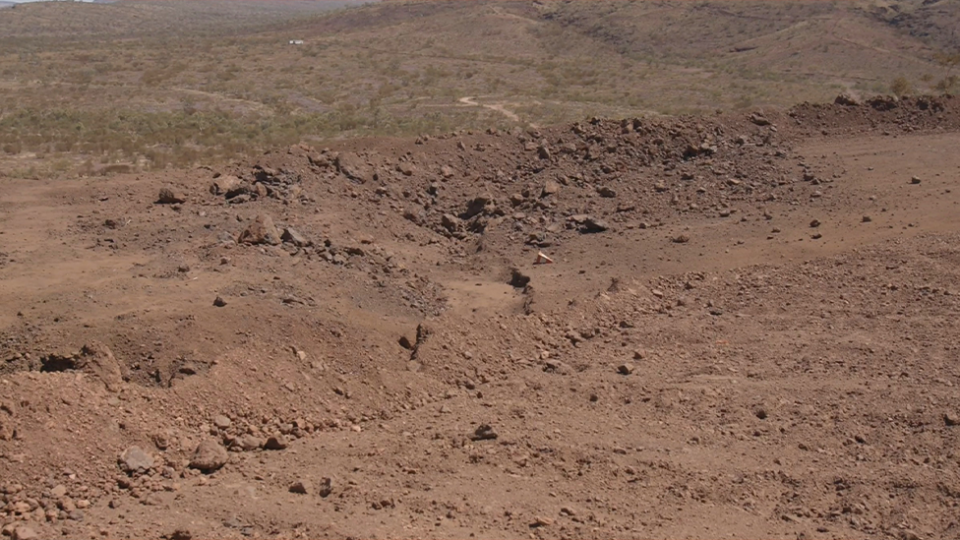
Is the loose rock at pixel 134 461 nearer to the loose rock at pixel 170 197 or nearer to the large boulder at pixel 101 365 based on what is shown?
the large boulder at pixel 101 365

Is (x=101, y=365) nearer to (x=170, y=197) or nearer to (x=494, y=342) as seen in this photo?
(x=494, y=342)

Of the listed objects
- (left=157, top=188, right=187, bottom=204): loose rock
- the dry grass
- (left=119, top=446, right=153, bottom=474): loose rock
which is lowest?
the dry grass

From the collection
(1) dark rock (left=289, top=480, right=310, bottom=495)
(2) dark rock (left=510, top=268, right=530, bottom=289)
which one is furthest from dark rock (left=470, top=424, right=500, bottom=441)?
(2) dark rock (left=510, top=268, right=530, bottom=289)

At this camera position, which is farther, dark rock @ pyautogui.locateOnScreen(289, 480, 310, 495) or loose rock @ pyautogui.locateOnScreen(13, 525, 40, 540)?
dark rock @ pyautogui.locateOnScreen(289, 480, 310, 495)

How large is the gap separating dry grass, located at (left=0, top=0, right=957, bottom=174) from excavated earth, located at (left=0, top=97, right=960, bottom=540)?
7.43 m

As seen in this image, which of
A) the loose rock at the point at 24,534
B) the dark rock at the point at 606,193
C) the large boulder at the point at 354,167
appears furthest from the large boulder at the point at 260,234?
the dark rock at the point at 606,193

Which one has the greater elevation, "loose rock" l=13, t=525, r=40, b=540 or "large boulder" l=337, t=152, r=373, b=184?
"large boulder" l=337, t=152, r=373, b=184

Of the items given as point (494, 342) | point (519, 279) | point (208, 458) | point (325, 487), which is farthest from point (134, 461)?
point (519, 279)

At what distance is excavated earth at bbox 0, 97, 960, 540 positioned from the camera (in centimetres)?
626

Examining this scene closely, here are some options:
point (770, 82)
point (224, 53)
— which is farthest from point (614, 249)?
point (224, 53)

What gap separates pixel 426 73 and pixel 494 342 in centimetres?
3132

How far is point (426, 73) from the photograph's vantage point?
38.9m

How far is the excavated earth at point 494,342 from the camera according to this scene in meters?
6.26

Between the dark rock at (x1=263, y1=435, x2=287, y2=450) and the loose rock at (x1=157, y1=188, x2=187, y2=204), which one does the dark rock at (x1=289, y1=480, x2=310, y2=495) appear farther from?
the loose rock at (x1=157, y1=188, x2=187, y2=204)
